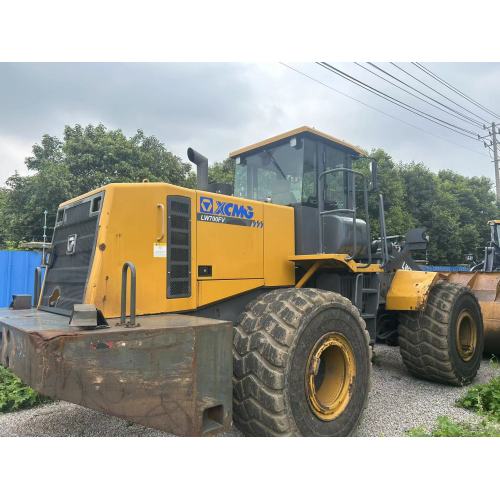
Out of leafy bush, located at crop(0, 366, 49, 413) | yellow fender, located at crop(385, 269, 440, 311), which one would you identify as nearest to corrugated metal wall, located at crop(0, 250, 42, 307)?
leafy bush, located at crop(0, 366, 49, 413)

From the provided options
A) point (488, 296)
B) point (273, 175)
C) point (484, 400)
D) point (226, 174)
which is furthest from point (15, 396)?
point (226, 174)

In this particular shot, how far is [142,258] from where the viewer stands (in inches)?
132

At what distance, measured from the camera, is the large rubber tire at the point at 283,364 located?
10.5ft

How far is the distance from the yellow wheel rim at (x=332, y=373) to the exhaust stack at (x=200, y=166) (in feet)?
6.14

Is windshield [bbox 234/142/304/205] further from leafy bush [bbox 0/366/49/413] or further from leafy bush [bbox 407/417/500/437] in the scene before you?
leafy bush [bbox 0/366/49/413]

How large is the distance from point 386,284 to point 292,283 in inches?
71.4

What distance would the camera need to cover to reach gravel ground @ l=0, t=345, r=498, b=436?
13.4ft

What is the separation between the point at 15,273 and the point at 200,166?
25.4ft

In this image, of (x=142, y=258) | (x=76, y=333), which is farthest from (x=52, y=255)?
(x=76, y=333)

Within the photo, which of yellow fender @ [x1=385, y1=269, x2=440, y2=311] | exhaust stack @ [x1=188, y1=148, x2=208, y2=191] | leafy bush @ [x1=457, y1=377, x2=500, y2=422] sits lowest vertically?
leafy bush @ [x1=457, y1=377, x2=500, y2=422]

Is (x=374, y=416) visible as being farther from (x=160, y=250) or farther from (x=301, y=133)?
(x=301, y=133)

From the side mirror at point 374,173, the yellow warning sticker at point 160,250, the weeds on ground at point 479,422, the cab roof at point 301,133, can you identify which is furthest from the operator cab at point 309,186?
the weeds on ground at point 479,422

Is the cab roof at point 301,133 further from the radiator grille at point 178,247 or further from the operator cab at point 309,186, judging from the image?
the radiator grille at point 178,247

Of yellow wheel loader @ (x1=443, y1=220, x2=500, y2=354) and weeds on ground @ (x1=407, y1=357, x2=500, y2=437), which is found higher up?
yellow wheel loader @ (x1=443, y1=220, x2=500, y2=354)
